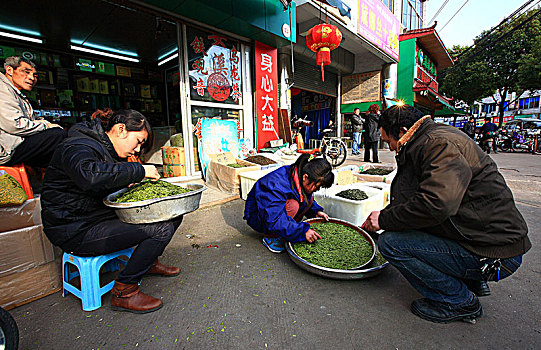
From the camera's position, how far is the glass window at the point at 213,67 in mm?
5094

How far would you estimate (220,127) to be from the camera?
5.49m

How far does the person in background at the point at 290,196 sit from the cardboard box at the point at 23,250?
158 centimetres

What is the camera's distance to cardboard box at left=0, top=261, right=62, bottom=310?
1610 mm

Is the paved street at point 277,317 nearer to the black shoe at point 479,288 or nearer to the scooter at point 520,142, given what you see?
the black shoe at point 479,288

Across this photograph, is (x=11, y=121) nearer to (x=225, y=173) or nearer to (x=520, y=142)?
(x=225, y=173)

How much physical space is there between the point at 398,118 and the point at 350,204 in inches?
55.6

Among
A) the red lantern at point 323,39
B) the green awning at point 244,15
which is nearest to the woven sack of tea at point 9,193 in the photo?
the green awning at point 244,15

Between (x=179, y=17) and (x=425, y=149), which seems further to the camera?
(x=179, y=17)

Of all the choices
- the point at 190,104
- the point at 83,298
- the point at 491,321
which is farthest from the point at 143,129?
the point at 190,104

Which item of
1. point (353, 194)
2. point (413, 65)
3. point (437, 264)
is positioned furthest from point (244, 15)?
point (413, 65)

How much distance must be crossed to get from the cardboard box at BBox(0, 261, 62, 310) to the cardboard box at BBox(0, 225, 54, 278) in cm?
3

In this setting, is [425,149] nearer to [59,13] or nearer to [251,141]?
[251,141]

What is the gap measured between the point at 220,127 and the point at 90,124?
3.99m

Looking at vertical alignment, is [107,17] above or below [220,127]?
above
